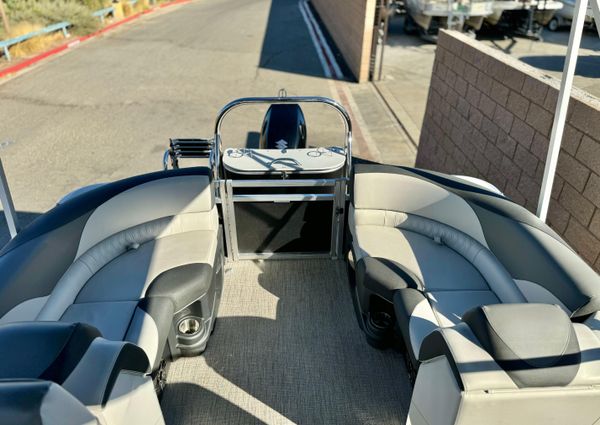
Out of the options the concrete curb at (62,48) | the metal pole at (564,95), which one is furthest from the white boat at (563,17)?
the concrete curb at (62,48)

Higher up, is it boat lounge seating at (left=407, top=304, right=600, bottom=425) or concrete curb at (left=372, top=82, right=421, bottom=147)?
boat lounge seating at (left=407, top=304, right=600, bottom=425)

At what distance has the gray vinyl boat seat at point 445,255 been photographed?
2.43 meters

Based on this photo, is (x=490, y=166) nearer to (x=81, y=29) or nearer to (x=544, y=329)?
(x=544, y=329)

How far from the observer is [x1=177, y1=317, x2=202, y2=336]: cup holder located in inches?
112

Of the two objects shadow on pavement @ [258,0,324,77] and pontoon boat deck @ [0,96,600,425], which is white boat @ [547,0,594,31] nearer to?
shadow on pavement @ [258,0,324,77]

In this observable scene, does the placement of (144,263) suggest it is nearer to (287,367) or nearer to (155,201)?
→ (155,201)

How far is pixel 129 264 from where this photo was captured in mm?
2984

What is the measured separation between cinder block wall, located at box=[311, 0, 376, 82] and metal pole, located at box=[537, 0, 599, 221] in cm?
740

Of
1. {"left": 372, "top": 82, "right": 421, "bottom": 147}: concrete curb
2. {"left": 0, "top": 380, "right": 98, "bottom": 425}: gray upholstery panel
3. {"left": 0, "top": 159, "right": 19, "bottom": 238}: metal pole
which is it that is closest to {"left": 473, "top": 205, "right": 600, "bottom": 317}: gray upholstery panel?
{"left": 0, "top": 380, "right": 98, "bottom": 425}: gray upholstery panel

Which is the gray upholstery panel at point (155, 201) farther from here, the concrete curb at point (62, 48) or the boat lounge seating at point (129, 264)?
the concrete curb at point (62, 48)

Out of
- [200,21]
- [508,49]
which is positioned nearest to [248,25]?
[200,21]

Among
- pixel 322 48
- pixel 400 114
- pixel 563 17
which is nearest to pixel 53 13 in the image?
pixel 322 48

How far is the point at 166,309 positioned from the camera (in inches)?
102

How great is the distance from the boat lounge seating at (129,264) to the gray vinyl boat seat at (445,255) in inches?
42.5
